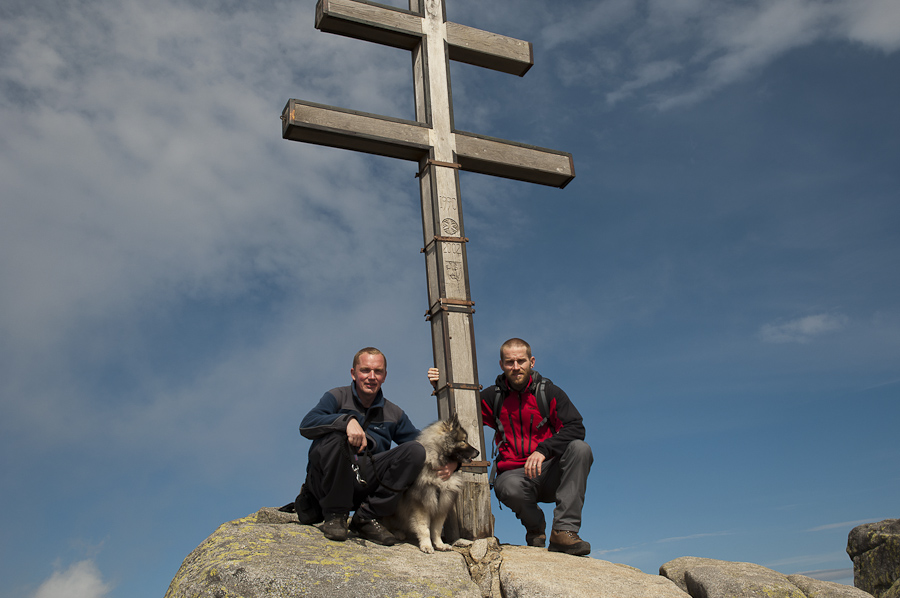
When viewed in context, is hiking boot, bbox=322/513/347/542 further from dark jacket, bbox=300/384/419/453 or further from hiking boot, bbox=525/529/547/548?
hiking boot, bbox=525/529/547/548

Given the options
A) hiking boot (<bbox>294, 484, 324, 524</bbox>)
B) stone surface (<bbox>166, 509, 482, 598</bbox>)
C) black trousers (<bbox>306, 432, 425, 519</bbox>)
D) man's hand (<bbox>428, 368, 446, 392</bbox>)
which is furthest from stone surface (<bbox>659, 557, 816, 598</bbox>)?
hiking boot (<bbox>294, 484, 324, 524</bbox>)

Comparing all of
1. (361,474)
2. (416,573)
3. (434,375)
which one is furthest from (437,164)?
(416,573)

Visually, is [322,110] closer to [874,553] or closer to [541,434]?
[541,434]

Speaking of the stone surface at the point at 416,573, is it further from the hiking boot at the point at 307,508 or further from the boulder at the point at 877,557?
the boulder at the point at 877,557

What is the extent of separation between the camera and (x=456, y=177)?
21.5 ft

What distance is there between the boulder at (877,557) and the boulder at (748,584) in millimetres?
3724

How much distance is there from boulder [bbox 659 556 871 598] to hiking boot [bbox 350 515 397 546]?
2.38 metres

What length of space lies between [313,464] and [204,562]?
2.99ft

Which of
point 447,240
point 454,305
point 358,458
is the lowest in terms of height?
point 358,458

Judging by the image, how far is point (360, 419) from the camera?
5129mm

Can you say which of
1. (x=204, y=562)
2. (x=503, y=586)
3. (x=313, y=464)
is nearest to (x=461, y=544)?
(x=503, y=586)

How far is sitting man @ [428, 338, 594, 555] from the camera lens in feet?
18.1

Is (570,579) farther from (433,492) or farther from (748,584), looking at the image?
(748,584)

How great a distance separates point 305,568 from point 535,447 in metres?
2.38
